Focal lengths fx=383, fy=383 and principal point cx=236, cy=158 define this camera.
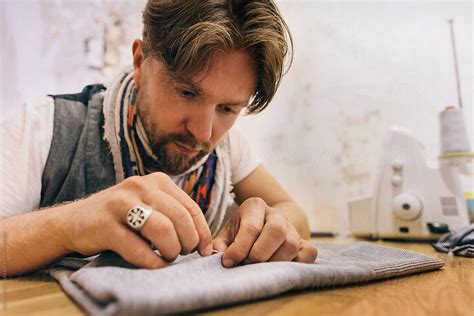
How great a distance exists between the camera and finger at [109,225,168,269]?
390 millimetres

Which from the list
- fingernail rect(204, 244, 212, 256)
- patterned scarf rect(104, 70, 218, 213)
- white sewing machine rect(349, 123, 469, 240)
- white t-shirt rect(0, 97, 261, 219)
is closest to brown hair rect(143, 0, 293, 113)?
patterned scarf rect(104, 70, 218, 213)

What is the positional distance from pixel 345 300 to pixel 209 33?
0.48 metres

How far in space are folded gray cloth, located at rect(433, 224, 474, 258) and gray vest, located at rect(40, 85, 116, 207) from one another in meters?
0.67

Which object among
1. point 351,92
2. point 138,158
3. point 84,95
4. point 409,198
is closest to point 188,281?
point 138,158

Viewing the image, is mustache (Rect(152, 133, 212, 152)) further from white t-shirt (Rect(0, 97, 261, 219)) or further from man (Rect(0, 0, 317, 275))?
white t-shirt (Rect(0, 97, 261, 219))

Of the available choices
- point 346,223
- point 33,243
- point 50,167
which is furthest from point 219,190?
point 346,223

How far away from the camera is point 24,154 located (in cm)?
67

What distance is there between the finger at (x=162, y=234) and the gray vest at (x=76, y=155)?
0.37 m

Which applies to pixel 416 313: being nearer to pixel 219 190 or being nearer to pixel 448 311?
pixel 448 311

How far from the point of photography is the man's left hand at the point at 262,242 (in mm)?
448

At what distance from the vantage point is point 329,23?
1534mm

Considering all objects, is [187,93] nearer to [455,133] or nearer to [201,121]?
[201,121]

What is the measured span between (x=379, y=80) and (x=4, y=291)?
4.54 feet

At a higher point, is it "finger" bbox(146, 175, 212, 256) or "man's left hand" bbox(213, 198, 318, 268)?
"finger" bbox(146, 175, 212, 256)
